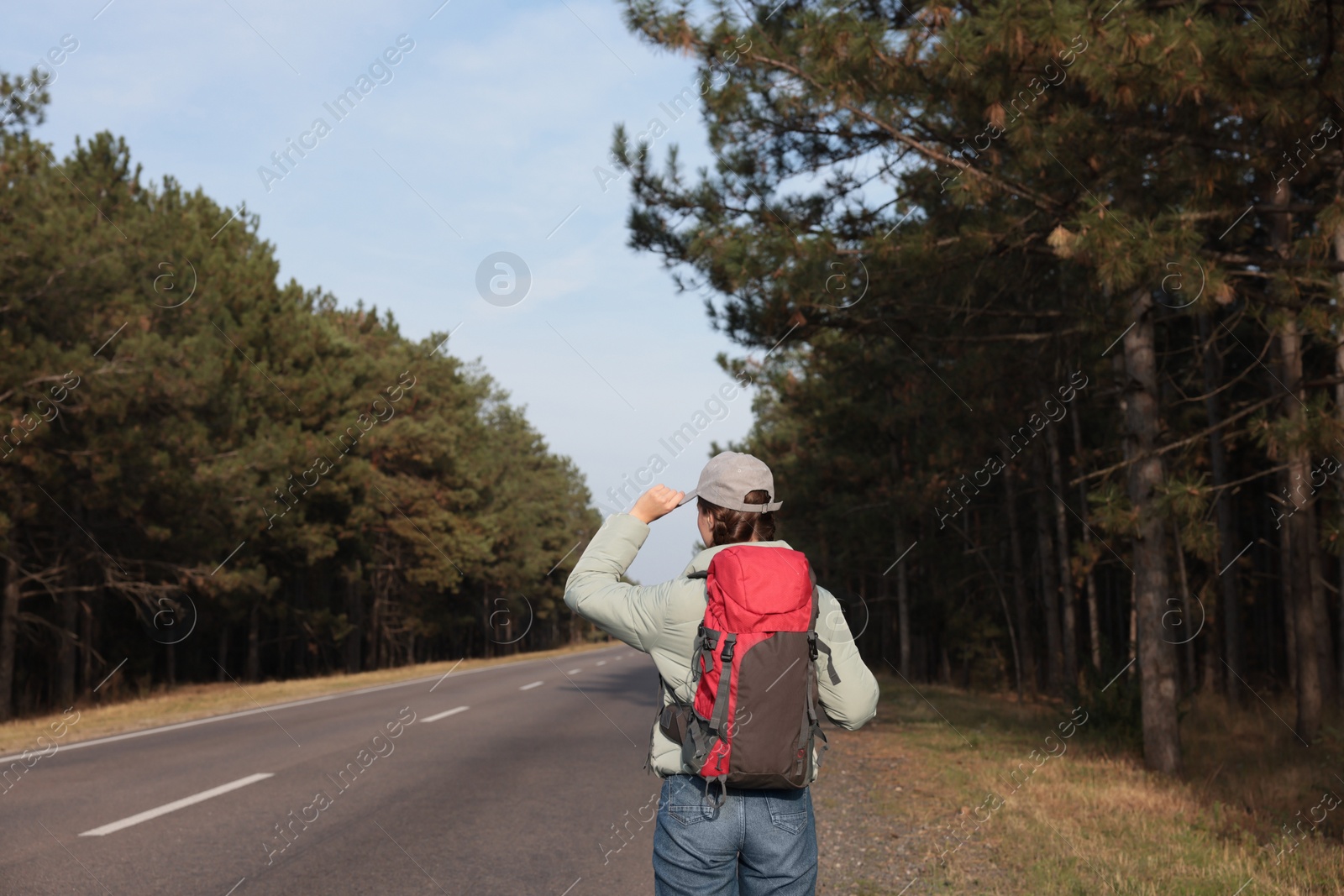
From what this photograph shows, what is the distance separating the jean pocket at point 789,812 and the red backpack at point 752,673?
9 cm

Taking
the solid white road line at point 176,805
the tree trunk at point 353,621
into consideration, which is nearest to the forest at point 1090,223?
the solid white road line at point 176,805

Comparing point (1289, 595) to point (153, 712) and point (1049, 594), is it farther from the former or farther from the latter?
point (153, 712)

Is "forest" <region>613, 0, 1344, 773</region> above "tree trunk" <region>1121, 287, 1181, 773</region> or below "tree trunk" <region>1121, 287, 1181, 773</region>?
above

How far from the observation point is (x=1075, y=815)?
26.1 feet

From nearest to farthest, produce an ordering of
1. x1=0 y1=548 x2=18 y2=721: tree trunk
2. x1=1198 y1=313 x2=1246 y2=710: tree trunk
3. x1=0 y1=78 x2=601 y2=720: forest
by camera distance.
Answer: x1=1198 y1=313 x2=1246 y2=710: tree trunk
x1=0 y1=78 x2=601 y2=720: forest
x1=0 y1=548 x2=18 y2=721: tree trunk

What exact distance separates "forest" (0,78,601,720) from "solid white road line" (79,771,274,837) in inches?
502

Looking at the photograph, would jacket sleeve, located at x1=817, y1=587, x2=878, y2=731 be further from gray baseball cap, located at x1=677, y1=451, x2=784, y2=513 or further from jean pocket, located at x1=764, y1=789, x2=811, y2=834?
gray baseball cap, located at x1=677, y1=451, x2=784, y2=513

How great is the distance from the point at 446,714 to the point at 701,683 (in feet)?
45.1

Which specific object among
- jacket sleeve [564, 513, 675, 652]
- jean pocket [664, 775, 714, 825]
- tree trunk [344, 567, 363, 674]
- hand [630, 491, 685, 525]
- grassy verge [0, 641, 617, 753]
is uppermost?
hand [630, 491, 685, 525]

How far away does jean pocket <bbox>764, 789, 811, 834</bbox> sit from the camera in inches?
104

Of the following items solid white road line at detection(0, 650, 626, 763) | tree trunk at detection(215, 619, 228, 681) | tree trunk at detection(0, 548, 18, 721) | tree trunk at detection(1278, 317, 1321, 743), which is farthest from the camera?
tree trunk at detection(215, 619, 228, 681)

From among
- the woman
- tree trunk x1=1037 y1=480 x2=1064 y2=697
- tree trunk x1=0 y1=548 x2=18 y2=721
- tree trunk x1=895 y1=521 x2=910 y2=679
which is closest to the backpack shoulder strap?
the woman

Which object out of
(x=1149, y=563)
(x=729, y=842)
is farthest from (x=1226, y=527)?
(x=729, y=842)

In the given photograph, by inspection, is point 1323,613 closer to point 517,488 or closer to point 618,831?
point 618,831
